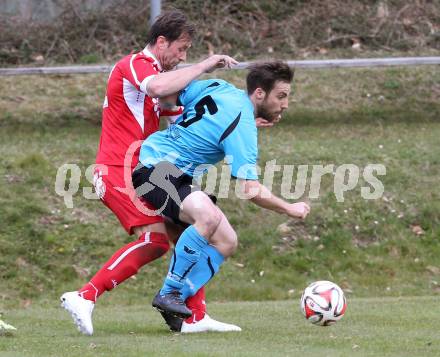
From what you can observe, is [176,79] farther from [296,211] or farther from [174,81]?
[296,211]

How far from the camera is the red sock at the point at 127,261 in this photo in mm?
6609

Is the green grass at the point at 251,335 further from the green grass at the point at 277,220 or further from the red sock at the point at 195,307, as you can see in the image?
the green grass at the point at 277,220

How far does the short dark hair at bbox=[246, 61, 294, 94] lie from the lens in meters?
6.57

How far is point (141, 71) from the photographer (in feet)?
21.8

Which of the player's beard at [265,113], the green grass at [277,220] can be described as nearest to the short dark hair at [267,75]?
the player's beard at [265,113]

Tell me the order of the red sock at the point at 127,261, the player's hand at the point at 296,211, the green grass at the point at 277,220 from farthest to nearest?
the green grass at the point at 277,220
the red sock at the point at 127,261
the player's hand at the point at 296,211

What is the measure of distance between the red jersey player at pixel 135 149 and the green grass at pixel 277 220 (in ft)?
12.5

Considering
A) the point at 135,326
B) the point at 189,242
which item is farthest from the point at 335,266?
the point at 189,242

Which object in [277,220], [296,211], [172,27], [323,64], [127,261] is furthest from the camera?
[323,64]

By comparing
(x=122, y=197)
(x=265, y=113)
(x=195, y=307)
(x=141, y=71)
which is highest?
(x=141, y=71)

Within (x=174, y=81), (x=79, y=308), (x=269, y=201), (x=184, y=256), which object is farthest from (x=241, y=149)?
(x=79, y=308)

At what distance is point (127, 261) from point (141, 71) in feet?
4.15

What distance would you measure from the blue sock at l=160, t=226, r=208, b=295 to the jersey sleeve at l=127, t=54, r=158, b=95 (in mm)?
996

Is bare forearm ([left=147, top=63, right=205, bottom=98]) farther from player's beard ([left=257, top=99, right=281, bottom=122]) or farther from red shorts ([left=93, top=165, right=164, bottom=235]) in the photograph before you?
red shorts ([left=93, top=165, right=164, bottom=235])
